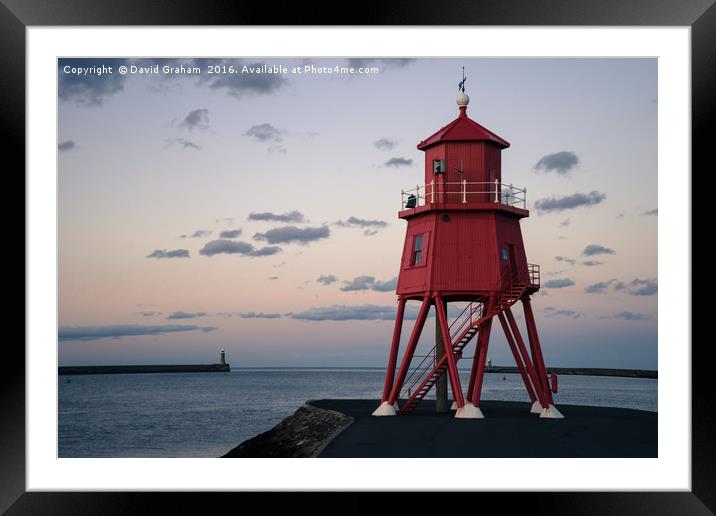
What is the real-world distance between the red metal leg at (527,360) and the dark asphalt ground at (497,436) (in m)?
0.73

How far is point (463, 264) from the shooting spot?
104 feet

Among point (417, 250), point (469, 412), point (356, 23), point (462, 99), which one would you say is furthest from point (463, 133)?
point (356, 23)

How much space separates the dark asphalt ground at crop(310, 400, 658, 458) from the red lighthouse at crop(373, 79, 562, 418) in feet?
4.59

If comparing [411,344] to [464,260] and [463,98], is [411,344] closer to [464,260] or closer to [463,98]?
[464,260]

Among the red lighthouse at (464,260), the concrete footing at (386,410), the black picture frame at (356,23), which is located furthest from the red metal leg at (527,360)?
the black picture frame at (356,23)

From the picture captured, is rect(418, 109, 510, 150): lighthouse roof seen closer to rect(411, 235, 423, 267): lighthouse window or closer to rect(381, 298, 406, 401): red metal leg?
rect(411, 235, 423, 267): lighthouse window

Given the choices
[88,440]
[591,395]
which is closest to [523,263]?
[88,440]

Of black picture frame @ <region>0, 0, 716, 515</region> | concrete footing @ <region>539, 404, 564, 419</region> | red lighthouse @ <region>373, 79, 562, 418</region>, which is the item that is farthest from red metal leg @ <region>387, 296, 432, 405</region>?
black picture frame @ <region>0, 0, 716, 515</region>

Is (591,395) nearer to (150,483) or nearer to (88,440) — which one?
(88,440)

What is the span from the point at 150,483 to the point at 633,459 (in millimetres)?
12203

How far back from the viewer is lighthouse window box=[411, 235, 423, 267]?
32.5 meters

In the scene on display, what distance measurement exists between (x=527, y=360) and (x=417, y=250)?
5.40m

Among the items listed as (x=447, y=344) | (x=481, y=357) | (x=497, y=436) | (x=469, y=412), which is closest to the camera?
(x=497, y=436)

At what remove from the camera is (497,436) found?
27078mm
